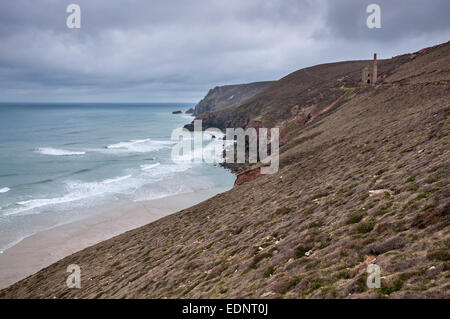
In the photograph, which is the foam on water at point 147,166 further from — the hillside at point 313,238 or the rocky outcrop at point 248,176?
the hillside at point 313,238

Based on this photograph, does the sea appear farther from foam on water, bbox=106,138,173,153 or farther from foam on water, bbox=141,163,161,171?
foam on water, bbox=106,138,173,153

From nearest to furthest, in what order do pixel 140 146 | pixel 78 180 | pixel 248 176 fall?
pixel 248 176 < pixel 78 180 < pixel 140 146

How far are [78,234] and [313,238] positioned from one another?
2852 centimetres

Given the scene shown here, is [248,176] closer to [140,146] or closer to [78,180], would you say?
[78,180]

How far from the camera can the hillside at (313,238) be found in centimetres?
773

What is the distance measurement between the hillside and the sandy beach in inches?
230

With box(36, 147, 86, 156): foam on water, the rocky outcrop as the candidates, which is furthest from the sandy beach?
box(36, 147, 86, 156): foam on water

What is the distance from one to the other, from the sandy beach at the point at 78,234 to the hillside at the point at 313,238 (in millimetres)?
5852

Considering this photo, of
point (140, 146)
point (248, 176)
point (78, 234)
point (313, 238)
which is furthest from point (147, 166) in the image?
point (313, 238)

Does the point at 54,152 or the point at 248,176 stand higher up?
the point at 54,152

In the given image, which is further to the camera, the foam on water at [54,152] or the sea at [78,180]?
the foam on water at [54,152]

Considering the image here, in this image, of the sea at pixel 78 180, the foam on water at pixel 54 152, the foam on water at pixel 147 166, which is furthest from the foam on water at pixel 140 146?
the foam on water at pixel 147 166

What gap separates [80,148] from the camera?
81.0 m

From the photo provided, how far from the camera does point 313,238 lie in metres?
10.7
